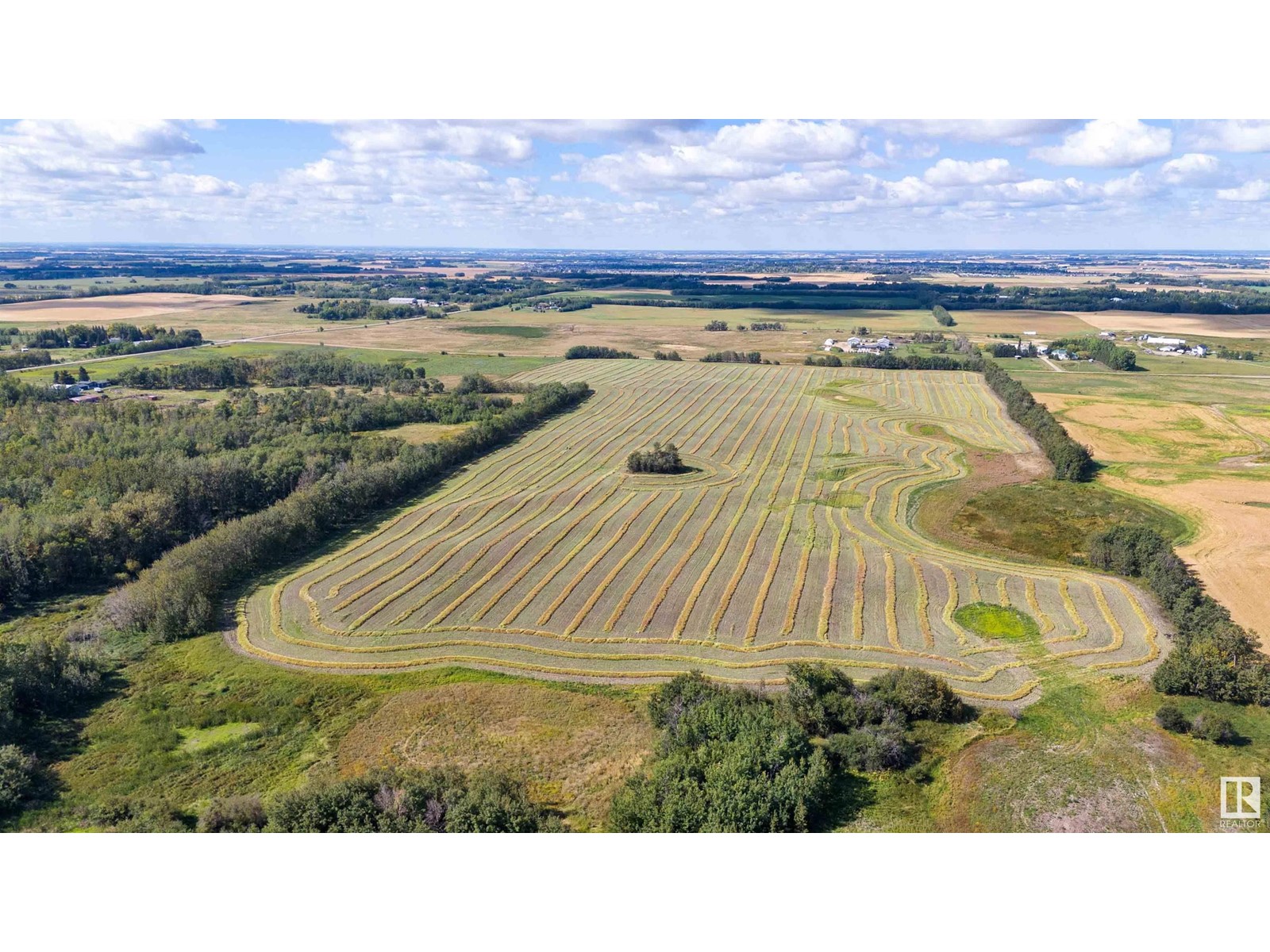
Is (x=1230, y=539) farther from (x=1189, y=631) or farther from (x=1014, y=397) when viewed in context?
(x=1014, y=397)

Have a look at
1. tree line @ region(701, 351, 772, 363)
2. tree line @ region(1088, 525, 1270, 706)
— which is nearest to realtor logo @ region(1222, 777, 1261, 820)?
tree line @ region(1088, 525, 1270, 706)

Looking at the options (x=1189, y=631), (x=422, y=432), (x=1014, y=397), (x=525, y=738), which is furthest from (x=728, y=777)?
(x=1014, y=397)

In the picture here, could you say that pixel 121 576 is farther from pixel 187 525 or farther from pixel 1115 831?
pixel 1115 831

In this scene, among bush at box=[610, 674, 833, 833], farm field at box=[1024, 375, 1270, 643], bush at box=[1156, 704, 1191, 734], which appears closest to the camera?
bush at box=[610, 674, 833, 833]

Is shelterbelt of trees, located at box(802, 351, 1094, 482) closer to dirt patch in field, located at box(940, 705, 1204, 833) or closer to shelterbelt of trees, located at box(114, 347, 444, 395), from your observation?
dirt patch in field, located at box(940, 705, 1204, 833)

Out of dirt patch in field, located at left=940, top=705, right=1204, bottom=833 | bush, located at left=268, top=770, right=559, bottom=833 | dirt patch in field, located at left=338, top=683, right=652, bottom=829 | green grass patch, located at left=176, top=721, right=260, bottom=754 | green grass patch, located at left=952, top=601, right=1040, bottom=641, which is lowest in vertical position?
green grass patch, located at left=176, top=721, right=260, bottom=754

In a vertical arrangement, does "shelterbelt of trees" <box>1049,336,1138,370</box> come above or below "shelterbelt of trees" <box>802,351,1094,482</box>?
above
